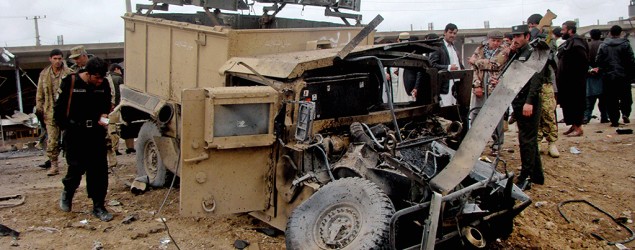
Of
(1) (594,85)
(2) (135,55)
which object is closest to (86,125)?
(2) (135,55)

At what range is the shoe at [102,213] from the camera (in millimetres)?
6250

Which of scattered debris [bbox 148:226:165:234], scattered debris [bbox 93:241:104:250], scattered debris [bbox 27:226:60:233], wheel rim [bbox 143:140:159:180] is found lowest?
scattered debris [bbox 93:241:104:250]

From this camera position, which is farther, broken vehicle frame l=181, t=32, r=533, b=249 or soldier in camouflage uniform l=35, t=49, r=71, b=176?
soldier in camouflage uniform l=35, t=49, r=71, b=176

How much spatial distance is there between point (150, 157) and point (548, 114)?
5.08 metres

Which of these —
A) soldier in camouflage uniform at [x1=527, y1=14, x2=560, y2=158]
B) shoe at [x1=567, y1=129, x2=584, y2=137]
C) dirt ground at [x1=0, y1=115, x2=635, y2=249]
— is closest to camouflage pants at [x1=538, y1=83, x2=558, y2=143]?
soldier in camouflage uniform at [x1=527, y1=14, x2=560, y2=158]

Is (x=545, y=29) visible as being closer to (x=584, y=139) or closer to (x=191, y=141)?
(x=584, y=139)

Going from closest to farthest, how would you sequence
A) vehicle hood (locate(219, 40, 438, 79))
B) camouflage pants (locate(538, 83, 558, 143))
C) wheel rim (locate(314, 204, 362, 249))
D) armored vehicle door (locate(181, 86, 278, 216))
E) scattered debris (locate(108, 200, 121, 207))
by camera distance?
wheel rim (locate(314, 204, 362, 249)) → armored vehicle door (locate(181, 86, 278, 216)) → vehicle hood (locate(219, 40, 438, 79)) → scattered debris (locate(108, 200, 121, 207)) → camouflage pants (locate(538, 83, 558, 143))

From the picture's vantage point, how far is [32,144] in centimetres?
1253

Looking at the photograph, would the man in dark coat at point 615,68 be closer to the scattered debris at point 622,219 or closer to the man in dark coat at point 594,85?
the man in dark coat at point 594,85

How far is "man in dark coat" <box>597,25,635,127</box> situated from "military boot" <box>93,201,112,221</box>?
8092 millimetres

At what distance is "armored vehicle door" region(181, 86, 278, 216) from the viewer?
17.0ft

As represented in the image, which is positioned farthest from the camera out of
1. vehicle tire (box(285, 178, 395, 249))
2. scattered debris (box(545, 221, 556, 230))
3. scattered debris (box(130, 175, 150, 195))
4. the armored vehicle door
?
scattered debris (box(130, 175, 150, 195))

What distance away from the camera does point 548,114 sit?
7.74m

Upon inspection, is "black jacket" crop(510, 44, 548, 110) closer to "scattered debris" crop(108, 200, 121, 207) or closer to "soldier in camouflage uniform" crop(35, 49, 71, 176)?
"scattered debris" crop(108, 200, 121, 207)
